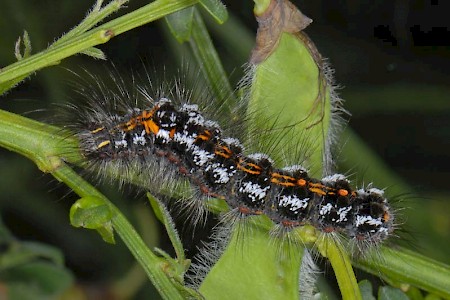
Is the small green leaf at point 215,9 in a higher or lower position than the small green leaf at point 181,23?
lower

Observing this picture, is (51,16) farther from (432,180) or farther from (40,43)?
(432,180)

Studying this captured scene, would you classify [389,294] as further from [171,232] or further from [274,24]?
[274,24]

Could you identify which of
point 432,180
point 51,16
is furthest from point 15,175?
point 432,180

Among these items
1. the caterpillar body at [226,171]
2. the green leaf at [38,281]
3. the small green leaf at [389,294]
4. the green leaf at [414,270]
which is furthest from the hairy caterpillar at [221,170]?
the green leaf at [38,281]

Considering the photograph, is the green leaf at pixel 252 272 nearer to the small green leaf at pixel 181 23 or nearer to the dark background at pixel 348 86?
the small green leaf at pixel 181 23

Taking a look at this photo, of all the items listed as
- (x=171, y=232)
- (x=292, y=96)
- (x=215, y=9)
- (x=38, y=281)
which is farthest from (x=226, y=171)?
(x=38, y=281)
